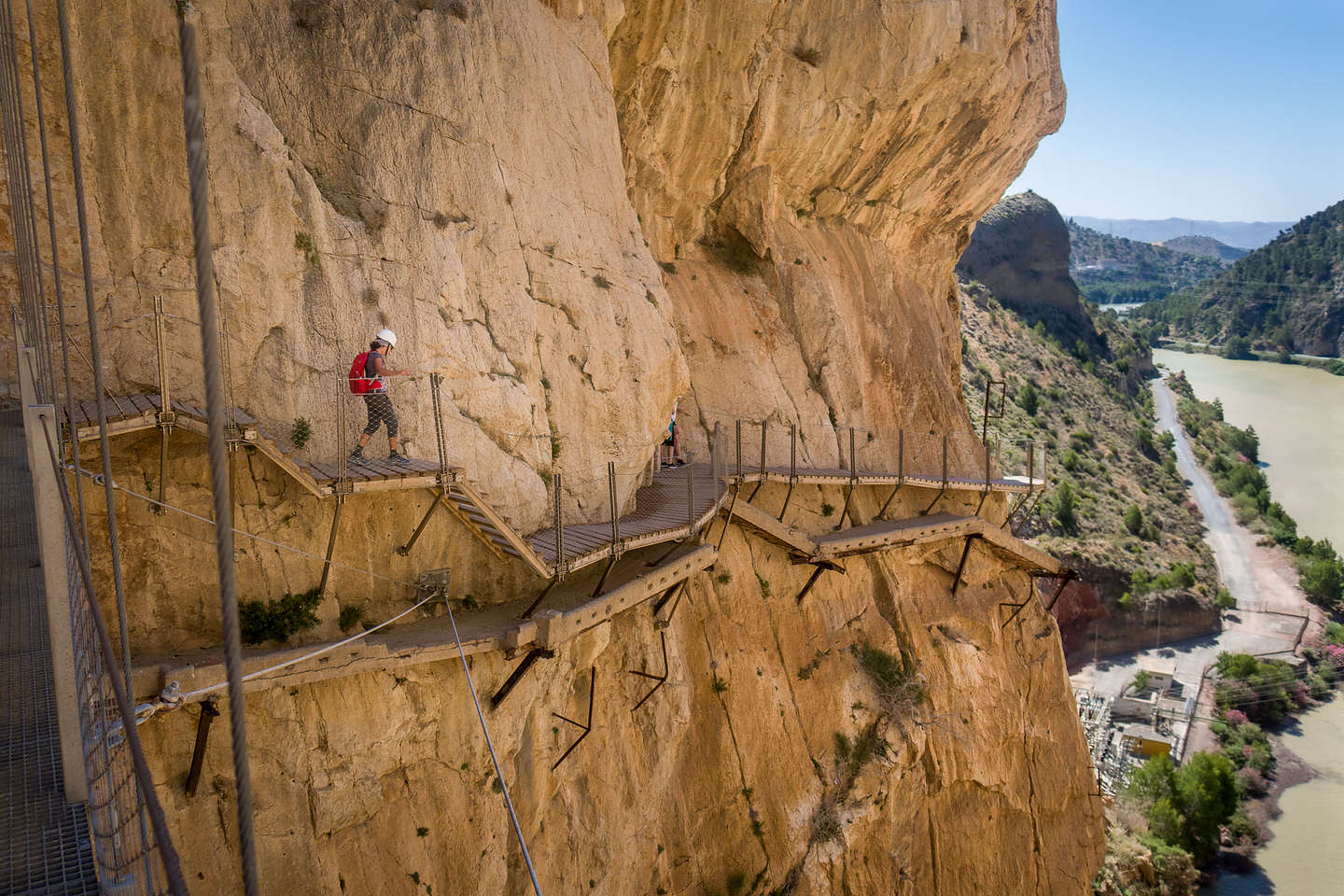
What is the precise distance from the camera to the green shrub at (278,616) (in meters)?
8.93

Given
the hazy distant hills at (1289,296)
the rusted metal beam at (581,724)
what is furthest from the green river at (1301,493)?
the rusted metal beam at (581,724)

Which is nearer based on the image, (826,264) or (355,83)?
(355,83)

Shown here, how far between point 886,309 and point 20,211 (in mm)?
18692

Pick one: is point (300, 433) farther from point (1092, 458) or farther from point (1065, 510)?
point (1092, 458)

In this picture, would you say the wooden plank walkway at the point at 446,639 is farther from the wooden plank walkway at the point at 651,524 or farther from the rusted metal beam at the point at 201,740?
the wooden plank walkway at the point at 651,524

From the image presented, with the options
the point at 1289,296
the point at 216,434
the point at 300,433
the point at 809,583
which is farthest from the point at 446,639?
the point at 1289,296

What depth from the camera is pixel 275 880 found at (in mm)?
8602

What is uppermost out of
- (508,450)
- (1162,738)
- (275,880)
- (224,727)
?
(508,450)

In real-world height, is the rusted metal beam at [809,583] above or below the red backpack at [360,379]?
below

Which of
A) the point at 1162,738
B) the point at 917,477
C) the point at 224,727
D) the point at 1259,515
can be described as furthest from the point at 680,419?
the point at 1259,515

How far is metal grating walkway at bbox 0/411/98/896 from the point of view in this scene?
209 inches

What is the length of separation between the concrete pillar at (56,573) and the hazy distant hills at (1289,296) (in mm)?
146807

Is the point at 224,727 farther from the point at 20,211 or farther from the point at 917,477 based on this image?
the point at 917,477

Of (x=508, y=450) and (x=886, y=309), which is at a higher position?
(x=886, y=309)
